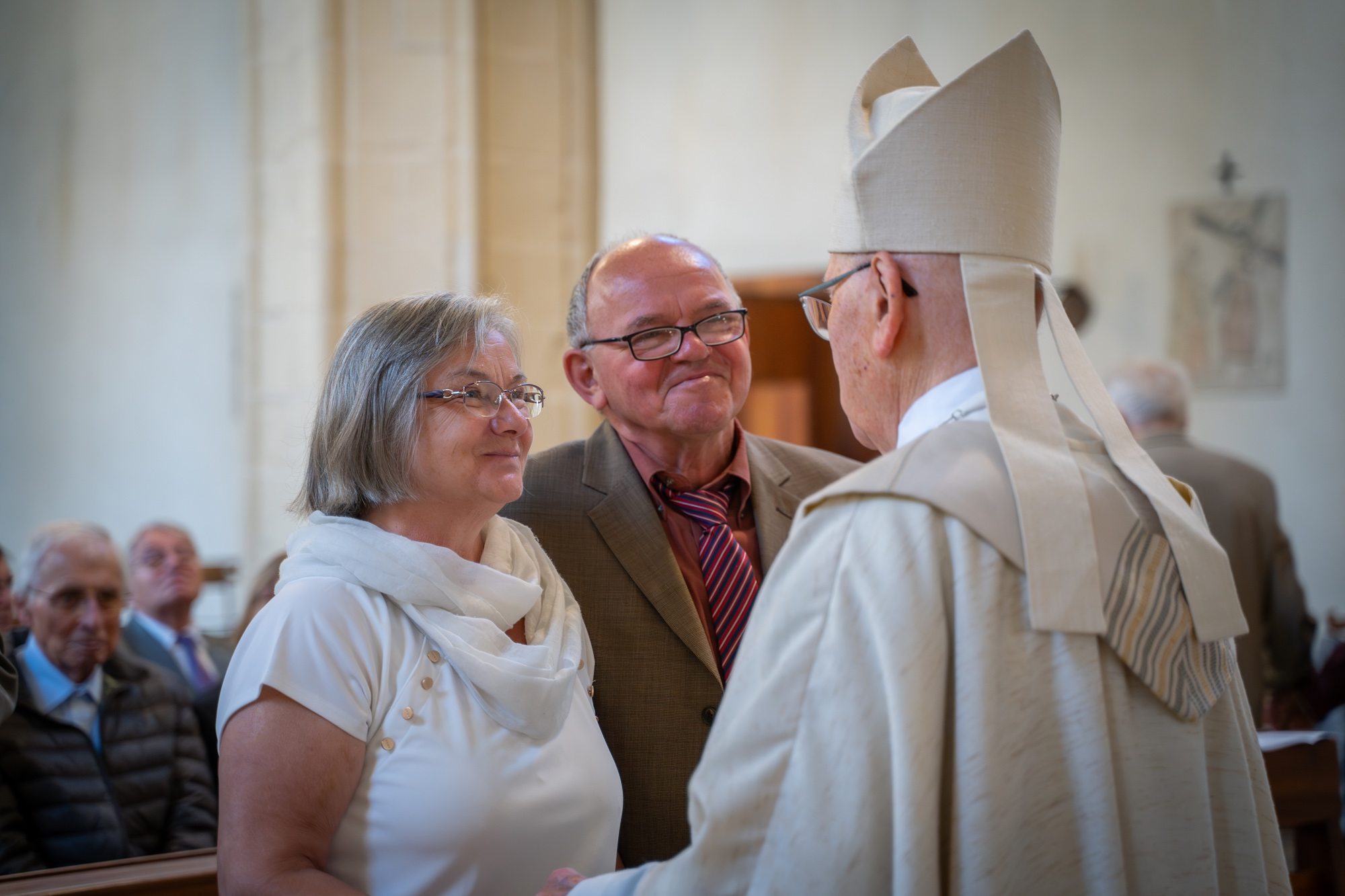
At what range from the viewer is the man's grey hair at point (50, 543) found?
3.52 m

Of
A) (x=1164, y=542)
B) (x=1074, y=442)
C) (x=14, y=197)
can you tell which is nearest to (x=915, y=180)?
(x=1074, y=442)

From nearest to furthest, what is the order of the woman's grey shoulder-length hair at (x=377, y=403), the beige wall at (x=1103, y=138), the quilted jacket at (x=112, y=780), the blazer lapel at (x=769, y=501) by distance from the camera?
1. the woman's grey shoulder-length hair at (x=377, y=403)
2. the blazer lapel at (x=769, y=501)
3. the quilted jacket at (x=112, y=780)
4. the beige wall at (x=1103, y=138)

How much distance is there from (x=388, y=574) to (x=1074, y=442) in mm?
1108

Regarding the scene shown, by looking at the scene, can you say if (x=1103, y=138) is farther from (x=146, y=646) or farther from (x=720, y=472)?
(x=146, y=646)

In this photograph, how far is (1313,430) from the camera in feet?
18.2

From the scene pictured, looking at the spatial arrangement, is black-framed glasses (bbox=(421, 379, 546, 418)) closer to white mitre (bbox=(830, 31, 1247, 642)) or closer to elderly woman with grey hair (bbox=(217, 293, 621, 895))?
elderly woman with grey hair (bbox=(217, 293, 621, 895))

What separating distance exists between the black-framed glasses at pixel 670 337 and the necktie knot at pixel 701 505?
29 cm

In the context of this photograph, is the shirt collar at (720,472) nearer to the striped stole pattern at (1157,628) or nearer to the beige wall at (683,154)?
the striped stole pattern at (1157,628)

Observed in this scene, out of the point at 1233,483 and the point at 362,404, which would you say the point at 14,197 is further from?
the point at 1233,483

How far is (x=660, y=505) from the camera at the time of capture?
242 cm

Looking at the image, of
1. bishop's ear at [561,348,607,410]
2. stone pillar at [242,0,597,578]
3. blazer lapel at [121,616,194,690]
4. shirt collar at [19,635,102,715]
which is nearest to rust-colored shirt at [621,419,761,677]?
bishop's ear at [561,348,607,410]

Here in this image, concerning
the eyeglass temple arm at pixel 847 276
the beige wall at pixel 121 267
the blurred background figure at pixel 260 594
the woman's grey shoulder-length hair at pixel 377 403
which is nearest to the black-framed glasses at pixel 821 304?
the eyeglass temple arm at pixel 847 276

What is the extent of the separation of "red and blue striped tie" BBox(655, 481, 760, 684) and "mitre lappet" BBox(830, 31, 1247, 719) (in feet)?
2.92

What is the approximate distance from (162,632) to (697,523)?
314 centimetres
